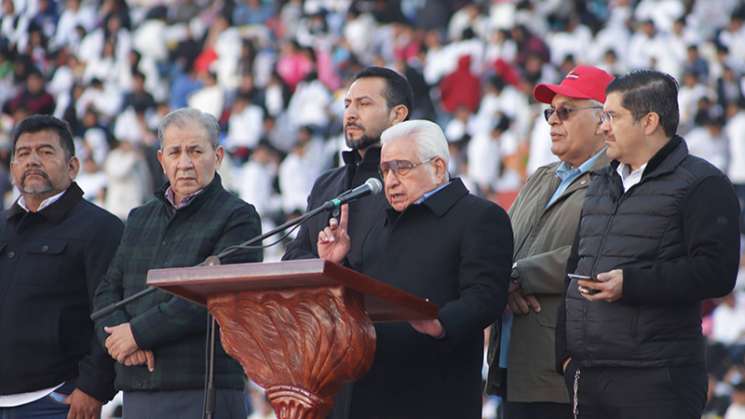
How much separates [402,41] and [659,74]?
49.0ft

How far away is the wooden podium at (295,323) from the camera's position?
454 centimetres

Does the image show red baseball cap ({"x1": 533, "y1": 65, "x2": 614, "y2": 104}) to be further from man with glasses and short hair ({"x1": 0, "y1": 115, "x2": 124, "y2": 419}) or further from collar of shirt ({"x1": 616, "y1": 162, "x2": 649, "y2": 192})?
man with glasses and short hair ({"x1": 0, "y1": 115, "x2": 124, "y2": 419})

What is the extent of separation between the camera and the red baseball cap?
578 cm

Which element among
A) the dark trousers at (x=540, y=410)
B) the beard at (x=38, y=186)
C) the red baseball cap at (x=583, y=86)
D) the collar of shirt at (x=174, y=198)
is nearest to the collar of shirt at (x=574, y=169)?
the red baseball cap at (x=583, y=86)

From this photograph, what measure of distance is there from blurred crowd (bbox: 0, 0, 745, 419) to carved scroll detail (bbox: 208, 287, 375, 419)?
9755 millimetres

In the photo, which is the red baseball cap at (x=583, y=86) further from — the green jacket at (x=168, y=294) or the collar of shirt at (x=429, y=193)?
the green jacket at (x=168, y=294)

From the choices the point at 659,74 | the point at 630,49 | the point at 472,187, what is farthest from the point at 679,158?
the point at 630,49

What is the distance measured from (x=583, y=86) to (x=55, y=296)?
239 cm

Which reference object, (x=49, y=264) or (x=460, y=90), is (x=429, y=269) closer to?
(x=49, y=264)

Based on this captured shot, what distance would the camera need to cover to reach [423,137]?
5.30m

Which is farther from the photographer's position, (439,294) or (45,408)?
(45,408)

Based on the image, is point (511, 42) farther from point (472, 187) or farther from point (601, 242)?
point (601, 242)

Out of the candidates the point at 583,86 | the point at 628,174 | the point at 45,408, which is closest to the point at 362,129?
the point at 583,86

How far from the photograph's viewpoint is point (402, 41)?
65.6 feet
